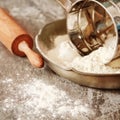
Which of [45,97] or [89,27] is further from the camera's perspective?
[89,27]

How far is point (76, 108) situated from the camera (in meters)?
0.83

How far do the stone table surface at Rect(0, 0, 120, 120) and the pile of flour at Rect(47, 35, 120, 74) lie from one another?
5cm

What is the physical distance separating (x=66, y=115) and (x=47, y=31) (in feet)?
0.96

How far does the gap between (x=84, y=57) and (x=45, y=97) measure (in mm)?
142

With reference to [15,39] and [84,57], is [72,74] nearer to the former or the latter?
[84,57]

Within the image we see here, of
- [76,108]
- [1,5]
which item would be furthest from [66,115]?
[1,5]

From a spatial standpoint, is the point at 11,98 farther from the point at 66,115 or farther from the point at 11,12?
the point at 11,12

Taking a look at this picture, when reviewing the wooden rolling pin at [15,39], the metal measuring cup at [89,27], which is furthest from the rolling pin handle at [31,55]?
the metal measuring cup at [89,27]

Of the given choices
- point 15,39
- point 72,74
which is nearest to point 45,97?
point 72,74

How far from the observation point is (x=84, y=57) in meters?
0.90

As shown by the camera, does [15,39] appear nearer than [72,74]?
No

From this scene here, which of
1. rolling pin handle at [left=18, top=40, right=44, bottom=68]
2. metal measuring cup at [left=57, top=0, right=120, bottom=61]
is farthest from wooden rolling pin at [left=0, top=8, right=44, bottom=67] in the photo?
metal measuring cup at [left=57, top=0, right=120, bottom=61]

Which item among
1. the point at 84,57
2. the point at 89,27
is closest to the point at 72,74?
the point at 84,57

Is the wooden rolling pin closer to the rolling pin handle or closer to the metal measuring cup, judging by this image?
the rolling pin handle
